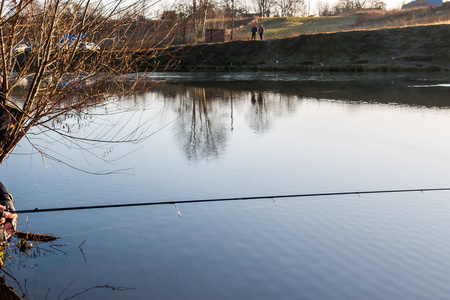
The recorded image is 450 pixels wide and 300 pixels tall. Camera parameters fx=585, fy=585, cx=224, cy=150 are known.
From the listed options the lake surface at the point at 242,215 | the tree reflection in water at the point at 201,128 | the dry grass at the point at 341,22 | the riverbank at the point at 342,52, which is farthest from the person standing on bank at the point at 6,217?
the dry grass at the point at 341,22

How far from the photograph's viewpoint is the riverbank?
113ft

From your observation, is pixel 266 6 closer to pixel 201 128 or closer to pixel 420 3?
pixel 420 3

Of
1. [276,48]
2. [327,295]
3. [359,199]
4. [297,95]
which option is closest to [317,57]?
[276,48]

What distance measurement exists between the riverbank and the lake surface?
21239mm

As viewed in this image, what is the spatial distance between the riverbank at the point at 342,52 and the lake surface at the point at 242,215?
21239 mm

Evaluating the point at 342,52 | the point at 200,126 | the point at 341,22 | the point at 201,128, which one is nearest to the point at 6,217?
the point at 201,128

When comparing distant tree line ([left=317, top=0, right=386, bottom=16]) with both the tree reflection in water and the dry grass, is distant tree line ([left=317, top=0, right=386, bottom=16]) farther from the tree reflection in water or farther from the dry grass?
the tree reflection in water

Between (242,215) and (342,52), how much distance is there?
32.2 m

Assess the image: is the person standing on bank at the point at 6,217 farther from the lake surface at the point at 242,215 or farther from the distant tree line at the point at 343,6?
the distant tree line at the point at 343,6

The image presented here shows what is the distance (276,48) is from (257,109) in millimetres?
24007

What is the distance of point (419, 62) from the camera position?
34.2m

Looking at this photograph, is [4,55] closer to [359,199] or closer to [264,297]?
[264,297]

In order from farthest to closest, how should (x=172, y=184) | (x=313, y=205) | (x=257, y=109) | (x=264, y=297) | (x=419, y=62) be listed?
(x=419, y=62) → (x=257, y=109) → (x=172, y=184) → (x=313, y=205) → (x=264, y=297)

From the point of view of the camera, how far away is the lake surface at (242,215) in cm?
516
